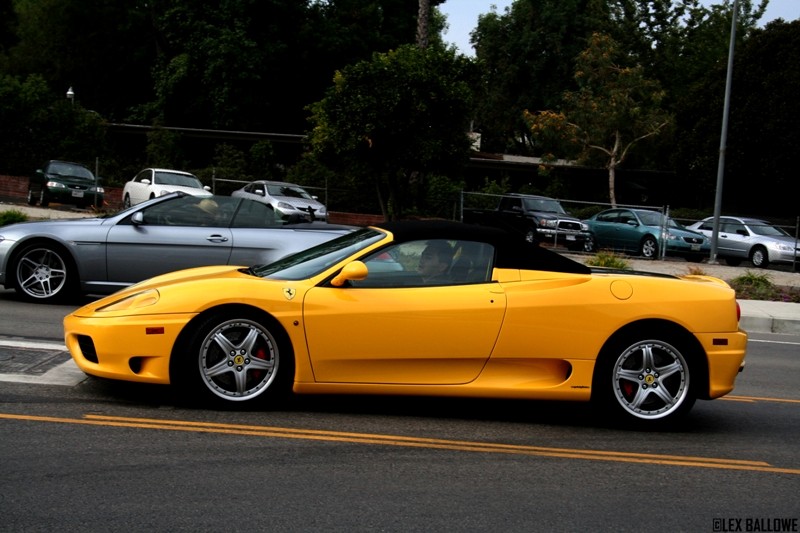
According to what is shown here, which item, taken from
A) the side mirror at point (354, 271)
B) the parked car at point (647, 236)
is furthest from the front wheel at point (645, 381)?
the parked car at point (647, 236)

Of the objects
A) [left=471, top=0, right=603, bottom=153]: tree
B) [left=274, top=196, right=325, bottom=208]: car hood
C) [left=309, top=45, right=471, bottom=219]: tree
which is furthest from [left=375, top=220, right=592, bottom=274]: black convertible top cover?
[left=471, top=0, right=603, bottom=153]: tree

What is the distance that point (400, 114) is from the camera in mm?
24172

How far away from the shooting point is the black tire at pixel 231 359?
629 cm

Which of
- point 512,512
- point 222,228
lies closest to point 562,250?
point 222,228

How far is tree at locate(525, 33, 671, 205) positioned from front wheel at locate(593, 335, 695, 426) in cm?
3621

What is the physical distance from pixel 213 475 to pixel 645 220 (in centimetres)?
2382

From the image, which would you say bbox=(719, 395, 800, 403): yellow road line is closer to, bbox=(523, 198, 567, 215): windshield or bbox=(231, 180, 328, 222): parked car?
bbox=(231, 180, 328, 222): parked car

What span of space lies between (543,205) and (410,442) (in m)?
23.4

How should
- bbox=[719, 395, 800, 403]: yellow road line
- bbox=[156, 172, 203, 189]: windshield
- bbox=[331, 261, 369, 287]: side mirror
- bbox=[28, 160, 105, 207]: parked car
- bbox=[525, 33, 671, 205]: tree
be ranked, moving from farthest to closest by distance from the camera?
bbox=[525, 33, 671, 205]: tree < bbox=[28, 160, 105, 207]: parked car < bbox=[156, 172, 203, 189]: windshield < bbox=[719, 395, 800, 403]: yellow road line < bbox=[331, 261, 369, 287]: side mirror

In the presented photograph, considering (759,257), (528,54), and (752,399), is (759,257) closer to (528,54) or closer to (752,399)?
(752,399)

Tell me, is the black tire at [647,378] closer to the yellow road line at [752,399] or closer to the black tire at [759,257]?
the yellow road line at [752,399]

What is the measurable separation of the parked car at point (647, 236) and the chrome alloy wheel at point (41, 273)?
18.7 meters

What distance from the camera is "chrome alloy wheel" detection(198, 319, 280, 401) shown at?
6.30m

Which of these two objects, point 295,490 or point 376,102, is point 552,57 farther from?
point 295,490
